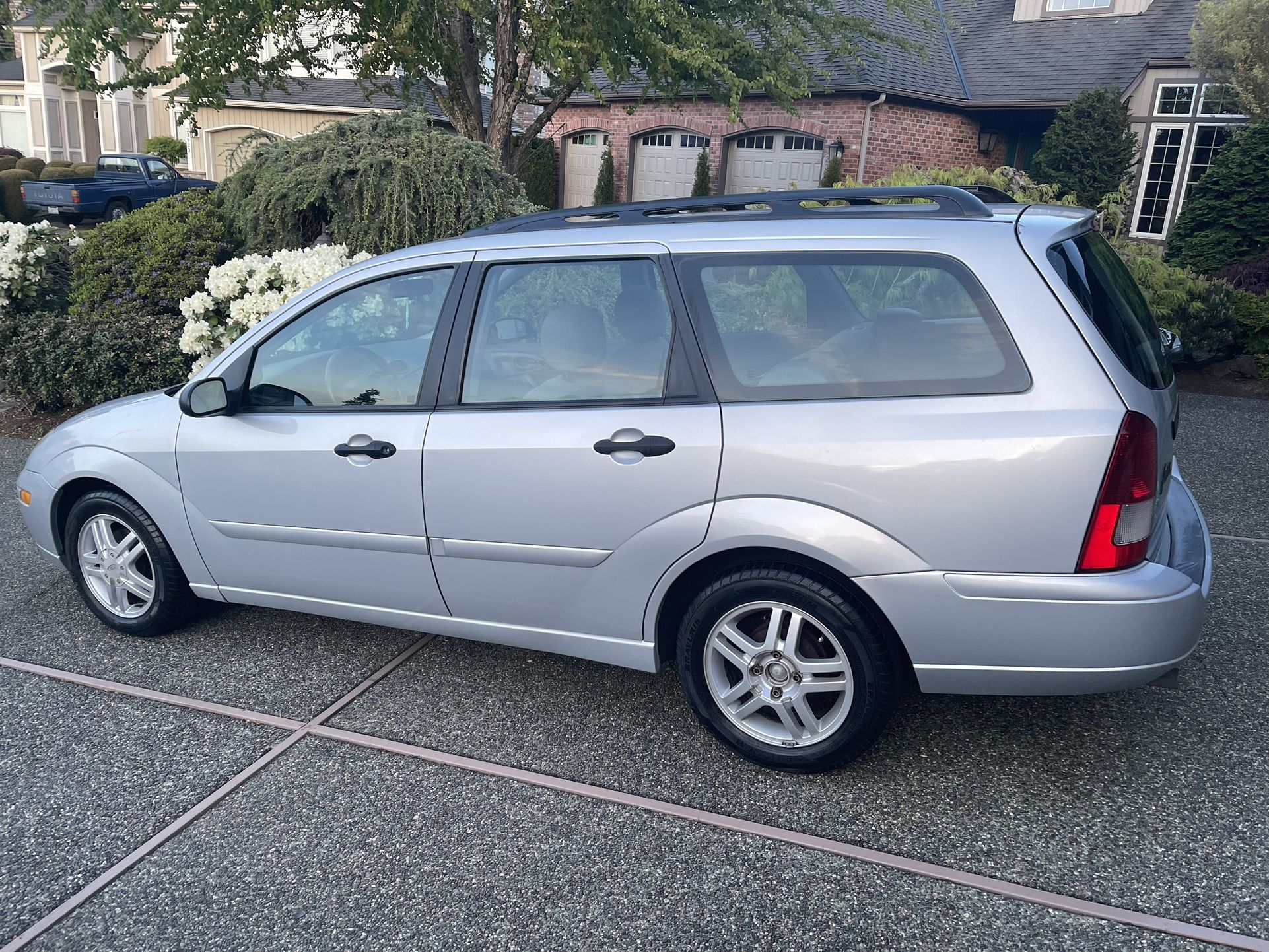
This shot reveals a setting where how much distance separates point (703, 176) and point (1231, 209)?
11.0m

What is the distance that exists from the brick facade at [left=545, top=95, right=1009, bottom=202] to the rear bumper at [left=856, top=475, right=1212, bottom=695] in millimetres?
16817

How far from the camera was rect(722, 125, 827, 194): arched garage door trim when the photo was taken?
69.6ft

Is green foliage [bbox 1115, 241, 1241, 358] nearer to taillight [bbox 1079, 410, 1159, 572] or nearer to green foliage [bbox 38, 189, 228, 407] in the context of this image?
taillight [bbox 1079, 410, 1159, 572]

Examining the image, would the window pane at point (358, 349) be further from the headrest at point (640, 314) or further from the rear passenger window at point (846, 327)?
the rear passenger window at point (846, 327)

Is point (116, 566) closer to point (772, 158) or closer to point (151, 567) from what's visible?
point (151, 567)

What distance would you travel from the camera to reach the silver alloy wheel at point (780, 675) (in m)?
3.24

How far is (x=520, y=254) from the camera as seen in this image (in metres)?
3.68

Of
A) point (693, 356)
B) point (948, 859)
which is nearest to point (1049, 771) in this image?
point (948, 859)

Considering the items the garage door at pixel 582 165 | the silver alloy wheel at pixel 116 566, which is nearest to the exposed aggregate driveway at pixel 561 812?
the silver alloy wheel at pixel 116 566

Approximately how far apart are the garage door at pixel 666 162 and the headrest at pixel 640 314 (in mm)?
20391

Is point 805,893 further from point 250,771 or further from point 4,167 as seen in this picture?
point 4,167

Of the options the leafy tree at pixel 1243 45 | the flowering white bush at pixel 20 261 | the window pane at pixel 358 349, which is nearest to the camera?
the window pane at pixel 358 349

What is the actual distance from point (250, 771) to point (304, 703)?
1.63ft

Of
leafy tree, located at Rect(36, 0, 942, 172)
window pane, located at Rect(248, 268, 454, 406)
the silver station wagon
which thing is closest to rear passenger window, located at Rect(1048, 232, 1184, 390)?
the silver station wagon
